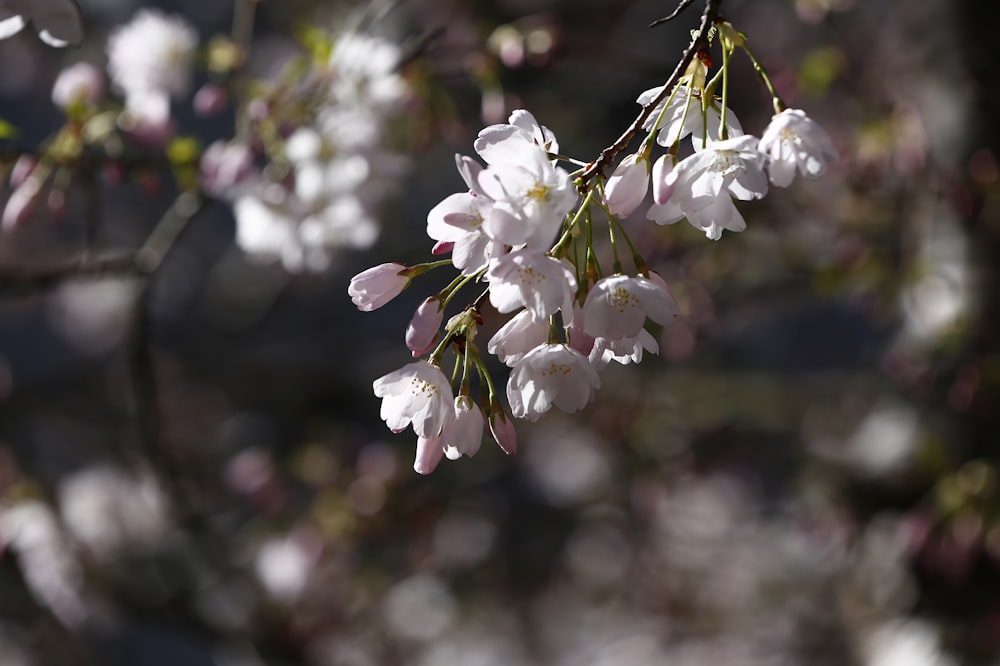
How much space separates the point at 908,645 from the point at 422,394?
1.72m

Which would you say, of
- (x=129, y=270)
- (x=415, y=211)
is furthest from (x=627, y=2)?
(x=129, y=270)

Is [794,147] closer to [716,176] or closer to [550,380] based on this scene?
[716,176]

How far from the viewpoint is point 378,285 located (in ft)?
2.95

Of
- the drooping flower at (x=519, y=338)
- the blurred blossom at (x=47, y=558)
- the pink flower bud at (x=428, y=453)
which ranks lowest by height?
the pink flower bud at (x=428, y=453)

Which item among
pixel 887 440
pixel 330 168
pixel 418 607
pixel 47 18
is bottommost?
pixel 887 440

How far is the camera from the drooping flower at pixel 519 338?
33.8 inches

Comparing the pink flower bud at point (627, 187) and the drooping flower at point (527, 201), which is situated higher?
the pink flower bud at point (627, 187)

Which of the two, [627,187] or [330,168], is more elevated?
[330,168]

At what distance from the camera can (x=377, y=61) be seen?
1.63m

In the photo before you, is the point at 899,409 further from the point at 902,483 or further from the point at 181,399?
the point at 181,399

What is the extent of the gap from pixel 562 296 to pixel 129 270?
4.10ft

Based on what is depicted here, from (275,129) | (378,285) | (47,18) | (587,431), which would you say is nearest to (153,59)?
(275,129)

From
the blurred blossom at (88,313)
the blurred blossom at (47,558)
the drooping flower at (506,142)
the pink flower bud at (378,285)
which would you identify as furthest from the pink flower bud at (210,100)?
the blurred blossom at (88,313)

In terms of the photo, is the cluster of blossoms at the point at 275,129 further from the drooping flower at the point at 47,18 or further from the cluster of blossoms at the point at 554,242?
the cluster of blossoms at the point at 554,242
